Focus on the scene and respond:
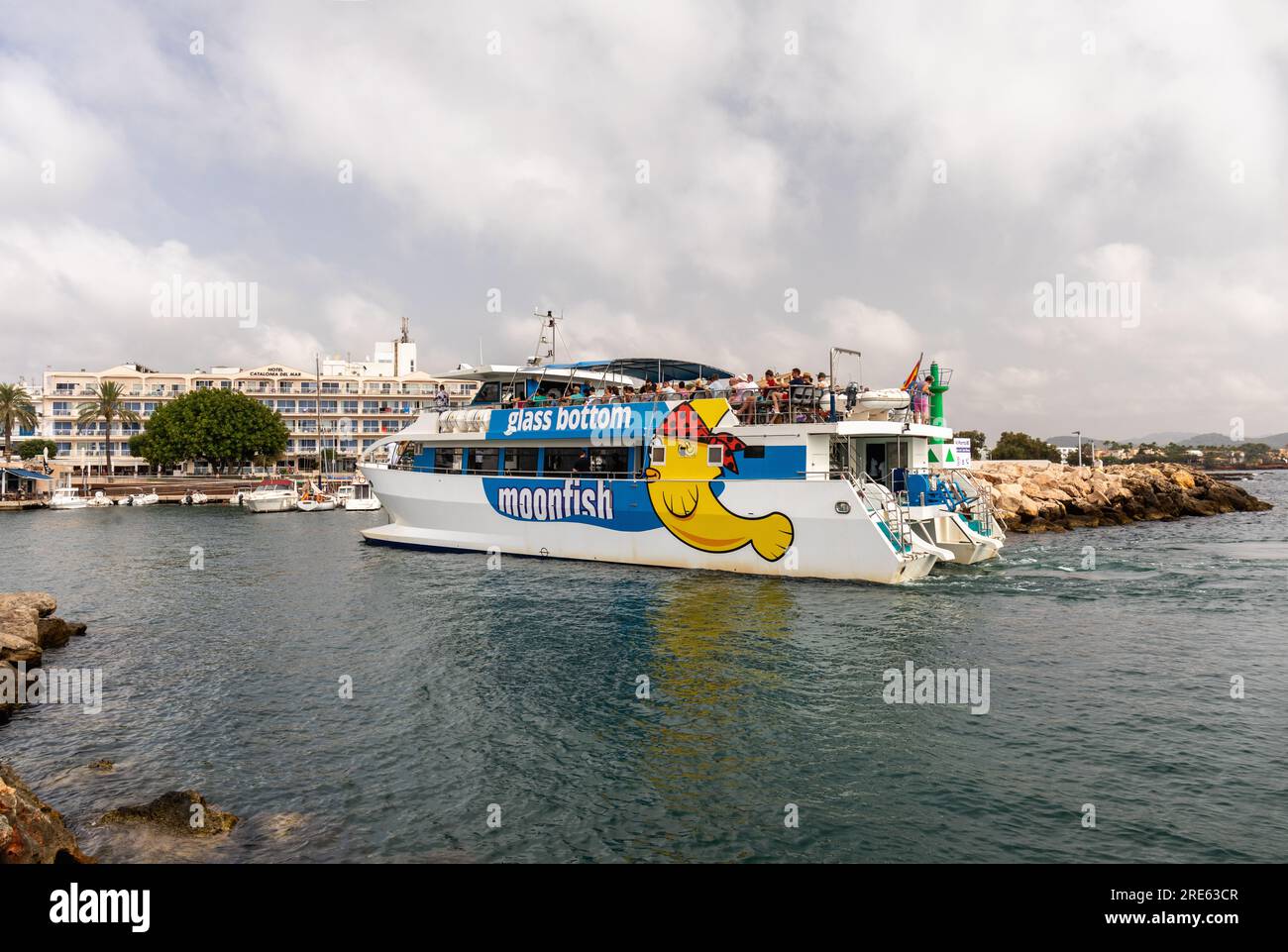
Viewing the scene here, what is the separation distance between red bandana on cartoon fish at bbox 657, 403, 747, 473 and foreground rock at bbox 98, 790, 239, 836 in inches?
677

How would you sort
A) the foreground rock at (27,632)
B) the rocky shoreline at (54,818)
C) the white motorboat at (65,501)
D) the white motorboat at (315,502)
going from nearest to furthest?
the rocky shoreline at (54,818) → the foreground rock at (27,632) → the white motorboat at (315,502) → the white motorboat at (65,501)

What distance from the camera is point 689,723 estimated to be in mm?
11109

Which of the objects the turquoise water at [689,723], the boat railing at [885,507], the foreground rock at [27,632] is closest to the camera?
the turquoise water at [689,723]

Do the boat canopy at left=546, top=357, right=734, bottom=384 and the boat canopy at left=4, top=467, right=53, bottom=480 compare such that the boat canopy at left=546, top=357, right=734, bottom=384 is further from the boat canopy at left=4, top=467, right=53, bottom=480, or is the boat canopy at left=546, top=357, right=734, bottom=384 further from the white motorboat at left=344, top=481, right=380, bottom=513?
the boat canopy at left=4, top=467, right=53, bottom=480

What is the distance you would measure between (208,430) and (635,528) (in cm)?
7563

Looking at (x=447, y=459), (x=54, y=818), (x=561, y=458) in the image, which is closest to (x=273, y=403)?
(x=447, y=459)

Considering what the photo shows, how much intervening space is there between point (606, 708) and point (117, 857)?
635cm

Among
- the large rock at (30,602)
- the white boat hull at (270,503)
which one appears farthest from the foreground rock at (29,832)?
the white boat hull at (270,503)

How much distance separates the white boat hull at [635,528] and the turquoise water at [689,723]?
122cm

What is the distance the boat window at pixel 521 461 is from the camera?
1095 inches

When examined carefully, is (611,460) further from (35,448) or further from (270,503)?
(35,448)

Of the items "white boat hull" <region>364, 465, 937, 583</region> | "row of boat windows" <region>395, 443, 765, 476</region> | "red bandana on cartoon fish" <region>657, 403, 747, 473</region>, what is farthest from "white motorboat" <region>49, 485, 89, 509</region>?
"red bandana on cartoon fish" <region>657, 403, 747, 473</region>
